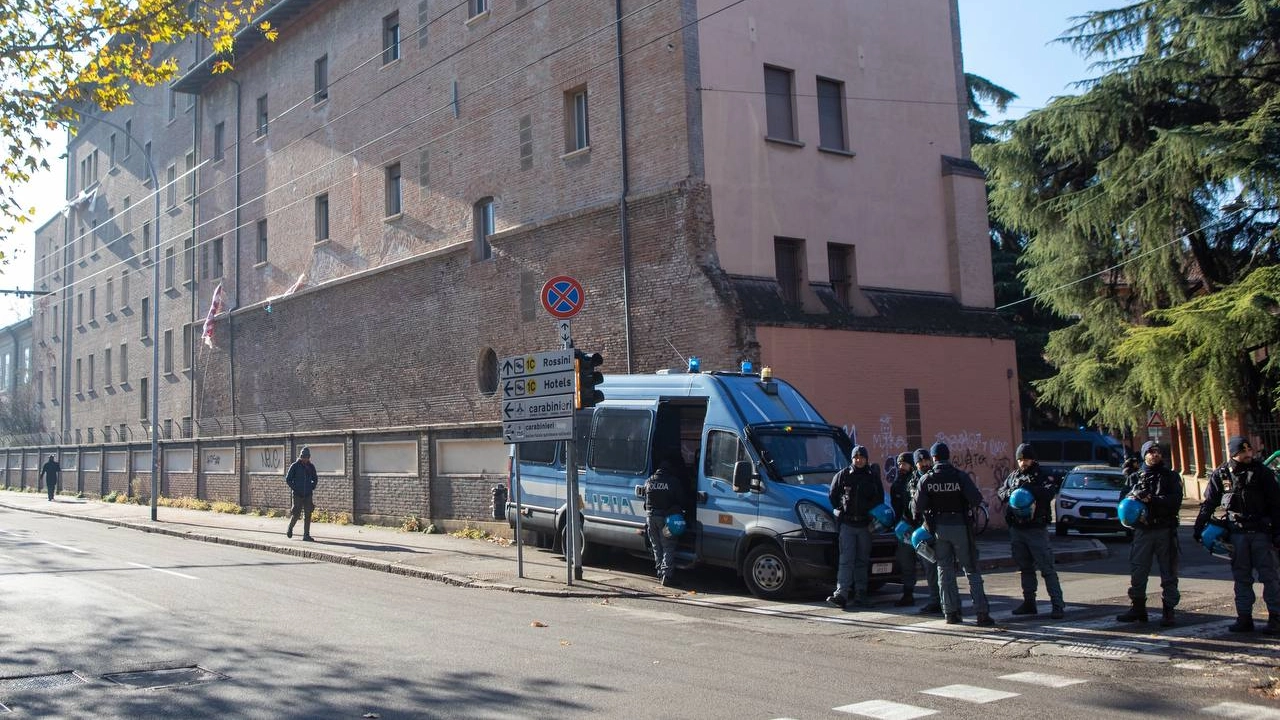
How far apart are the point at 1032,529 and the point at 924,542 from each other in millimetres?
1093

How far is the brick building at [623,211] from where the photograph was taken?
1838cm

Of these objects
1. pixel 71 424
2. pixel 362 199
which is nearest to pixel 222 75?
pixel 362 199

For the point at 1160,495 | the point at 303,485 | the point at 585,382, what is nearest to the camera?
the point at 1160,495

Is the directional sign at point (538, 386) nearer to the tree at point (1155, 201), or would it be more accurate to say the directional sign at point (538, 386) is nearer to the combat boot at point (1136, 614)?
the combat boot at point (1136, 614)

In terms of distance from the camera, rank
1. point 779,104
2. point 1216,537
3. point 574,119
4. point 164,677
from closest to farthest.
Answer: point 164,677 → point 1216,537 → point 779,104 → point 574,119

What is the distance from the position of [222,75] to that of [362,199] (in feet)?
34.8

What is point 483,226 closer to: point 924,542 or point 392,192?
point 392,192

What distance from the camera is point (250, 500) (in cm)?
2884

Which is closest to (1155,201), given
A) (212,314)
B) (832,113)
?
(832,113)

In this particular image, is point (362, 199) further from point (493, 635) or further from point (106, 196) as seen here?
point (106, 196)

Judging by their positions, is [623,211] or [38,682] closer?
[38,682]

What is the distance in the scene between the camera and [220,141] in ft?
112

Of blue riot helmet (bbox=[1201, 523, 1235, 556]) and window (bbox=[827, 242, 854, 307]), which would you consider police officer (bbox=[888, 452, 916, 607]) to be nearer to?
blue riot helmet (bbox=[1201, 523, 1235, 556])

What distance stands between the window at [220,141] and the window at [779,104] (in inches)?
839
